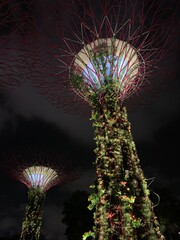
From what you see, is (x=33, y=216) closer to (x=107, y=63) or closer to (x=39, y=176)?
(x=39, y=176)

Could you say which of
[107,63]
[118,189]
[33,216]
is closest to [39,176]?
[33,216]

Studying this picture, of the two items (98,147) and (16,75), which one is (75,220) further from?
(16,75)

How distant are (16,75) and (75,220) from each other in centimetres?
2205

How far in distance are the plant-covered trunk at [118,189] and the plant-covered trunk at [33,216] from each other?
10470mm

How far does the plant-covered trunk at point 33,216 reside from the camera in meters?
14.4

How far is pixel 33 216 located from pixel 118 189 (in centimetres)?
1141

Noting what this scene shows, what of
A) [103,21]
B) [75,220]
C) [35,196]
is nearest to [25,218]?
[35,196]

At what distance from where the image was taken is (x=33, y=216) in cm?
1485

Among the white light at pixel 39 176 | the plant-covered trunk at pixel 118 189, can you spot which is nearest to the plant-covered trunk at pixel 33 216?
the white light at pixel 39 176

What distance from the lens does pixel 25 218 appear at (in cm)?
1482

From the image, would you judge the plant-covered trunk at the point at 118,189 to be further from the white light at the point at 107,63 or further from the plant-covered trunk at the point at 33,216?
the plant-covered trunk at the point at 33,216

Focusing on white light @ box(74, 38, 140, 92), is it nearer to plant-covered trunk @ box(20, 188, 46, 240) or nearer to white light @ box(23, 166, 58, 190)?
white light @ box(23, 166, 58, 190)

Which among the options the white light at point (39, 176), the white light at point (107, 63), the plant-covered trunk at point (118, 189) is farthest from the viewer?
the white light at point (39, 176)

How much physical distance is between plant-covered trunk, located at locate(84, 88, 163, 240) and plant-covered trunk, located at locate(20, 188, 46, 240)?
10470 millimetres
